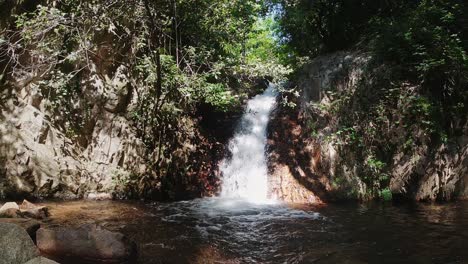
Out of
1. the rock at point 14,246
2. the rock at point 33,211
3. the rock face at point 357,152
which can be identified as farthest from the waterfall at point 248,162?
the rock at point 14,246

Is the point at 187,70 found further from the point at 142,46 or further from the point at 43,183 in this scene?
the point at 43,183

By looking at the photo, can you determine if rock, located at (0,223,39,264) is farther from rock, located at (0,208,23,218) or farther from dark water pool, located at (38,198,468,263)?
rock, located at (0,208,23,218)

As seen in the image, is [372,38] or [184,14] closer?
[184,14]

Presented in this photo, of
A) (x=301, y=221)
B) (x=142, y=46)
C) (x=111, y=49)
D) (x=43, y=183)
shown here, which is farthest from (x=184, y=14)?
(x=301, y=221)

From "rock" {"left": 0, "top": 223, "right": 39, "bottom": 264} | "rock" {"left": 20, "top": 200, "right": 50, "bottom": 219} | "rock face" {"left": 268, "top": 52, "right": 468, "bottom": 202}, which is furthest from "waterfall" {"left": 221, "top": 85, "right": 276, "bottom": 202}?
"rock" {"left": 0, "top": 223, "right": 39, "bottom": 264}

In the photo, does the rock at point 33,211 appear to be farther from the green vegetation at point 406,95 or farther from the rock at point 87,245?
the green vegetation at point 406,95

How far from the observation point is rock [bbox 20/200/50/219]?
272 inches

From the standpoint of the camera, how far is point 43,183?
8.73 m

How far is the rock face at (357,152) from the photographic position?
9406 millimetres

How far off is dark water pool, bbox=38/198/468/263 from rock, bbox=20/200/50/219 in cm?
25

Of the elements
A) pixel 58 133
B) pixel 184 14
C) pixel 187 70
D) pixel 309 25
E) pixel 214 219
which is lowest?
pixel 214 219

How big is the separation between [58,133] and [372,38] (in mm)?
9554

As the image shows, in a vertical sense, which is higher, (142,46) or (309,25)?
(309,25)

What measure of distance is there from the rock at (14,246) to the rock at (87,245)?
0.72 m
